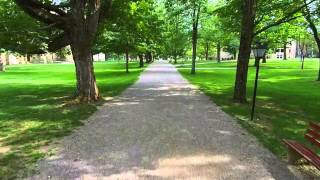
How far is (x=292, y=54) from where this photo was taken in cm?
13238

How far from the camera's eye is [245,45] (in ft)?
51.8

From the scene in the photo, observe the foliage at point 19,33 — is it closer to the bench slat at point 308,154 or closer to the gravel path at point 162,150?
the gravel path at point 162,150

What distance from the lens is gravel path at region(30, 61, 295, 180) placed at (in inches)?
261

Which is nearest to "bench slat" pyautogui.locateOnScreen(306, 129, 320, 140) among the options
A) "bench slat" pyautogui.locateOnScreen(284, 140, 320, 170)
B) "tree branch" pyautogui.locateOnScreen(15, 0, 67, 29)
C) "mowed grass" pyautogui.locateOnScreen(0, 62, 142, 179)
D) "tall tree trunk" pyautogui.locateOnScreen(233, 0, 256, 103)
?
"bench slat" pyautogui.locateOnScreen(284, 140, 320, 170)

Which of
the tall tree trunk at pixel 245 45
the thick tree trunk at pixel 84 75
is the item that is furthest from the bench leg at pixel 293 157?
the thick tree trunk at pixel 84 75

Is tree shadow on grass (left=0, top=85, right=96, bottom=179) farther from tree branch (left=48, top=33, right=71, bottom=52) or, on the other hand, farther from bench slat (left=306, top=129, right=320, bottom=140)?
bench slat (left=306, top=129, right=320, bottom=140)

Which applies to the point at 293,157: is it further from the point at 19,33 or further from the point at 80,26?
the point at 19,33

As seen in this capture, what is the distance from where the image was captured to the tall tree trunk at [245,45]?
15.6 metres

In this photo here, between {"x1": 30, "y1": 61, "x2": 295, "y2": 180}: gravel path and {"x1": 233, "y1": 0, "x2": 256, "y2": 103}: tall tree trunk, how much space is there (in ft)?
10.9

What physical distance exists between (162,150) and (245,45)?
8743mm

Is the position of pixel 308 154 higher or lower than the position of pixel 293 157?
higher

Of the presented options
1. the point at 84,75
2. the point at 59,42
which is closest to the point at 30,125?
the point at 84,75

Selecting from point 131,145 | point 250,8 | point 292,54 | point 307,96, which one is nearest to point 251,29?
point 250,8

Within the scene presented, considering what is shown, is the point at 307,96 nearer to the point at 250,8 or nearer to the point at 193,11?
the point at 250,8
